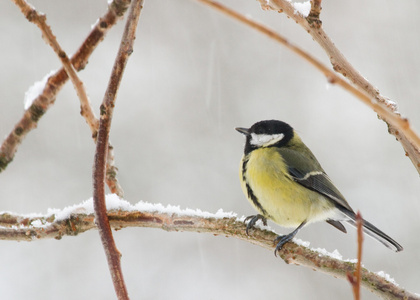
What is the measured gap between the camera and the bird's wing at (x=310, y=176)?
8.89 feet

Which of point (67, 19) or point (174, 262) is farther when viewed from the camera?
point (67, 19)

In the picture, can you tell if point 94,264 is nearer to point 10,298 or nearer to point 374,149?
point 10,298

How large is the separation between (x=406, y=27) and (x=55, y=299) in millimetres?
6092

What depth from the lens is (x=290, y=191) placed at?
2.65 meters

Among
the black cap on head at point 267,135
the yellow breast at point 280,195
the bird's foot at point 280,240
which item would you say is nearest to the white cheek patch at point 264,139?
the black cap on head at point 267,135

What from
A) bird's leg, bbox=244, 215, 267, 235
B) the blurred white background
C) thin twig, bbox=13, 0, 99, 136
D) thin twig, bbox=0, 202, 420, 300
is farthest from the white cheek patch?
the blurred white background

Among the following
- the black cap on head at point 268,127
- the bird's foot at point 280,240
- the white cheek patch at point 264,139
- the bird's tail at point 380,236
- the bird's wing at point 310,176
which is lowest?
the bird's foot at point 280,240

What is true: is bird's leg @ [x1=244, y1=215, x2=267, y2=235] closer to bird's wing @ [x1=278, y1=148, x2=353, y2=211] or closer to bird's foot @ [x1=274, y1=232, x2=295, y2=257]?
bird's foot @ [x1=274, y1=232, x2=295, y2=257]

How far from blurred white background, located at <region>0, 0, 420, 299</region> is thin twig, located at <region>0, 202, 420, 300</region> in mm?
3825

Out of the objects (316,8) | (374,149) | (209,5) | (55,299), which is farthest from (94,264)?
(209,5)

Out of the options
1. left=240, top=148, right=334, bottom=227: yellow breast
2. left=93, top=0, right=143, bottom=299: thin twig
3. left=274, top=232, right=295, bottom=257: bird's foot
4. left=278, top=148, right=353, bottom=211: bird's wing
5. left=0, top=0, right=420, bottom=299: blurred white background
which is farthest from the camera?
left=0, top=0, right=420, bottom=299: blurred white background

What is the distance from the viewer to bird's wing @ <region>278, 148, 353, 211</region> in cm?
271

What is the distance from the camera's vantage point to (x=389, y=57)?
709 centimetres

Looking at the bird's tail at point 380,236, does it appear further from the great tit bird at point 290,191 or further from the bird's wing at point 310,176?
the bird's wing at point 310,176
